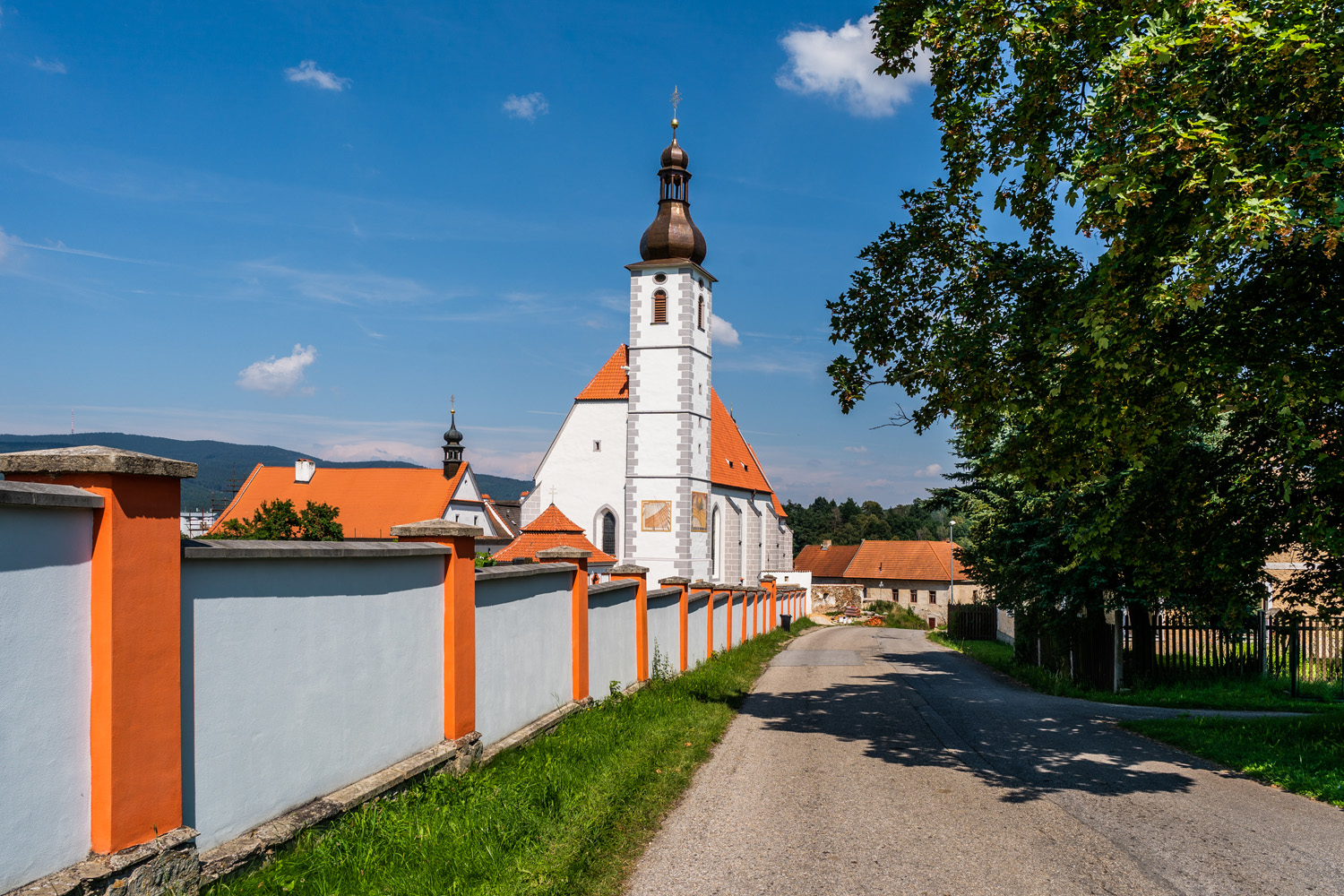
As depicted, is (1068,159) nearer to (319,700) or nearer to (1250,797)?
(1250,797)

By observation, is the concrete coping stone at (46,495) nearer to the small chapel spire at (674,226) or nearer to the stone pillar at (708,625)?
the stone pillar at (708,625)

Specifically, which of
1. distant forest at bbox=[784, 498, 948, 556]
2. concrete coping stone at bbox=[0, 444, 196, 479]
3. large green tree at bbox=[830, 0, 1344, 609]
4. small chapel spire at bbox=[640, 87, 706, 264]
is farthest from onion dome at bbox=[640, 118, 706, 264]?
distant forest at bbox=[784, 498, 948, 556]

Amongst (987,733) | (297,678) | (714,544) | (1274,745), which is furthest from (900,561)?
(297,678)

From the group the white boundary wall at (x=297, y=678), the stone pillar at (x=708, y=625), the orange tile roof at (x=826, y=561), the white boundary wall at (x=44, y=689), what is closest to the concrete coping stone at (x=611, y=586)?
the white boundary wall at (x=297, y=678)

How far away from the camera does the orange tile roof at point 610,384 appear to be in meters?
38.8

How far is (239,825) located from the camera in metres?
4.59

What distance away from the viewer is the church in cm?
3616

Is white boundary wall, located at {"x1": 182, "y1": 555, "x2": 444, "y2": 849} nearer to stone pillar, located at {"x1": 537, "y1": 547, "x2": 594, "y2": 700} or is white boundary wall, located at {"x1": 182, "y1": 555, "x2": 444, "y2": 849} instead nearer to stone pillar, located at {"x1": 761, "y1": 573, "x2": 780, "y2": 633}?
stone pillar, located at {"x1": 537, "y1": 547, "x2": 594, "y2": 700}

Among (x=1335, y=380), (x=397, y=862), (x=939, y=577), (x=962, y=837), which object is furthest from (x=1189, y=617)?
(x=939, y=577)

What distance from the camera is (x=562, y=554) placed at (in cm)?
969

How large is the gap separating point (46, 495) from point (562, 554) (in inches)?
256

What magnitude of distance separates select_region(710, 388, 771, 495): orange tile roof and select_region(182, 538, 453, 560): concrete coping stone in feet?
112

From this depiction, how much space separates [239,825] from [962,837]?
14.1 ft

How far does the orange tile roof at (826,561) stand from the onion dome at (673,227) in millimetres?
50875
